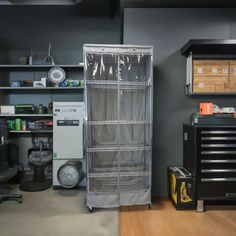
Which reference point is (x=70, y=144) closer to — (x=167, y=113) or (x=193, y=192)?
(x=167, y=113)

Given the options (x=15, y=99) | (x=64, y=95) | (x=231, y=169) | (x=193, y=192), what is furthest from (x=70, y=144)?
(x=231, y=169)

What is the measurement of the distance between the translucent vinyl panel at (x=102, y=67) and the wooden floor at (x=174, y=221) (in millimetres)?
1722

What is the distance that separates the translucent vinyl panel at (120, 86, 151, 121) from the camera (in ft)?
10.7

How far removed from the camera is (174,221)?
9.30ft

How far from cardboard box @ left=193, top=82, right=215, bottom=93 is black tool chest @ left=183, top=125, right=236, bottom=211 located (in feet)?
1.97

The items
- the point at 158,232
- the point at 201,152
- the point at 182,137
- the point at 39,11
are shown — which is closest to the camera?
the point at 158,232

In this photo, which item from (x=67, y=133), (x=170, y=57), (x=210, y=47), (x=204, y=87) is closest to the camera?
(x=210, y=47)

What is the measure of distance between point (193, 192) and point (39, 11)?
3.89 m

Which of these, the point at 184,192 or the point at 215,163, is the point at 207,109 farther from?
the point at 184,192

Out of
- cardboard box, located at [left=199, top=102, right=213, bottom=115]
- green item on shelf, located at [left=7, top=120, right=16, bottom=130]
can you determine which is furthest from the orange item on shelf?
green item on shelf, located at [left=7, top=120, right=16, bottom=130]

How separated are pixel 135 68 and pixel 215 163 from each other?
5.19ft

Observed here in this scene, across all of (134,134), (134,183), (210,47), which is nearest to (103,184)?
(134,183)

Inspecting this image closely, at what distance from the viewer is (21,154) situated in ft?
15.0

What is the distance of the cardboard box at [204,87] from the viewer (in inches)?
135
